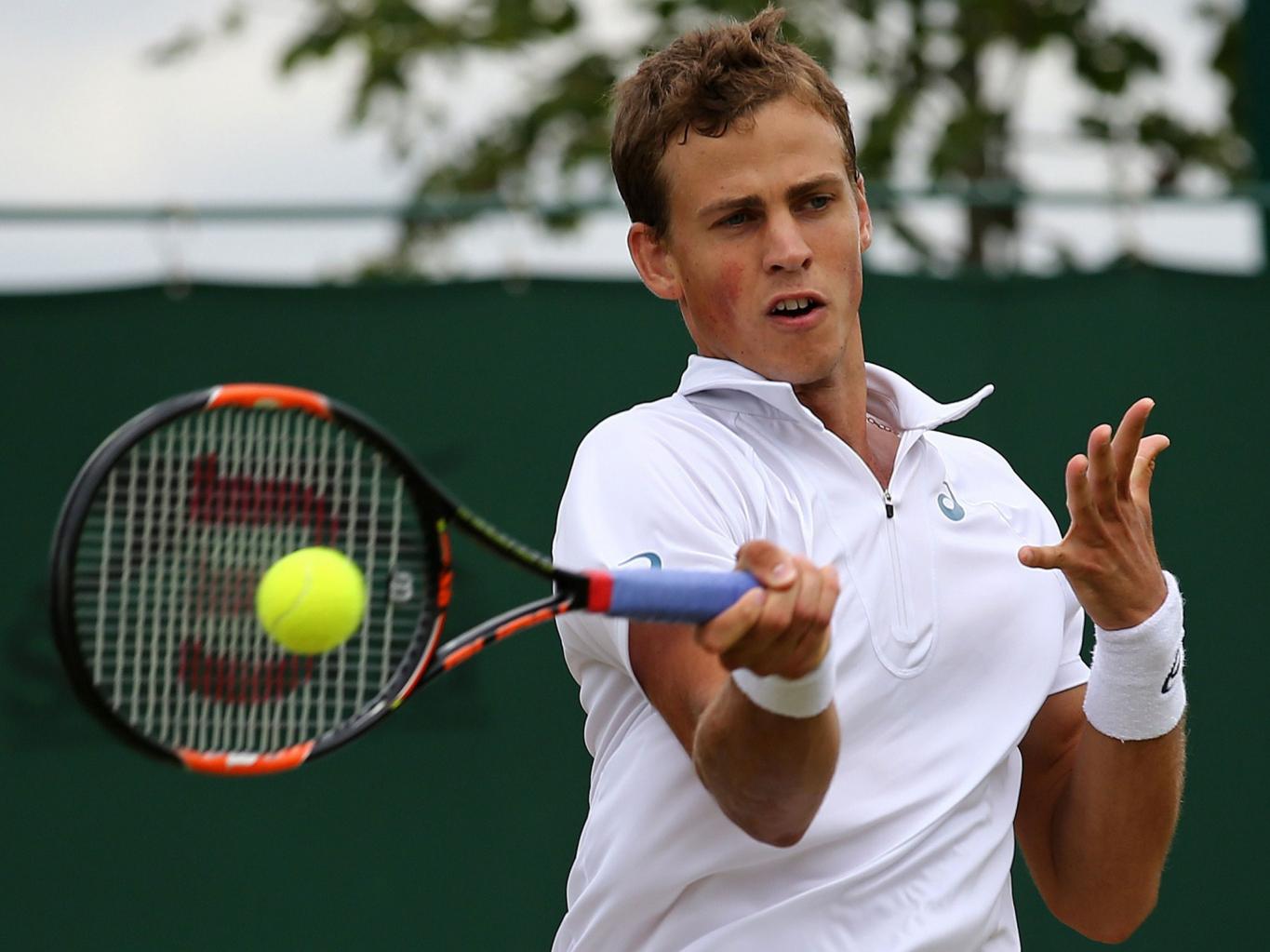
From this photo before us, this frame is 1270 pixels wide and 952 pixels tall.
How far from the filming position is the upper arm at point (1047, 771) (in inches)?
104

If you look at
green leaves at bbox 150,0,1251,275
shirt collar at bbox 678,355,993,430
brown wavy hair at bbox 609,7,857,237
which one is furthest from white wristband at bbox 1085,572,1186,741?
green leaves at bbox 150,0,1251,275

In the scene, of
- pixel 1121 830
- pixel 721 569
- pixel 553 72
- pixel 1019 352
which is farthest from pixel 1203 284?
pixel 553 72

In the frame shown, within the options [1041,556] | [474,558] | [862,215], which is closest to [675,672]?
[1041,556]

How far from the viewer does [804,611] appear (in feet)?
6.31

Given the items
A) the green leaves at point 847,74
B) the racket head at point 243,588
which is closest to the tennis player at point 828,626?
the racket head at point 243,588

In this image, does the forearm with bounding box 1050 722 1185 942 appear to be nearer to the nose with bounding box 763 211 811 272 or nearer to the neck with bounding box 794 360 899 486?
the neck with bounding box 794 360 899 486

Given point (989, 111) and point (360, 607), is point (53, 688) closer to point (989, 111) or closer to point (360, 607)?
point (360, 607)

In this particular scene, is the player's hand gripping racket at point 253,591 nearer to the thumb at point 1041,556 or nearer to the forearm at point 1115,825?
the thumb at point 1041,556

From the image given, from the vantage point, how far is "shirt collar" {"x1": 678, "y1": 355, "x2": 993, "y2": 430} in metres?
2.40

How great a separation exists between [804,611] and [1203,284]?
3554 millimetres

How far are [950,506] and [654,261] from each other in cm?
52

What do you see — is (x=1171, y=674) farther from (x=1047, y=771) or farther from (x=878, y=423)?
(x=878, y=423)

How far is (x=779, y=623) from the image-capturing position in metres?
1.92

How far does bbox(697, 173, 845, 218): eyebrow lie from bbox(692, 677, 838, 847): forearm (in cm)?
68
